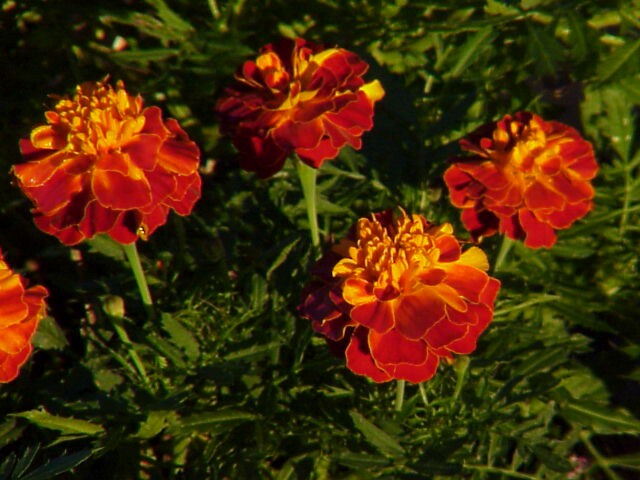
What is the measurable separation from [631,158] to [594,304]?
45 cm

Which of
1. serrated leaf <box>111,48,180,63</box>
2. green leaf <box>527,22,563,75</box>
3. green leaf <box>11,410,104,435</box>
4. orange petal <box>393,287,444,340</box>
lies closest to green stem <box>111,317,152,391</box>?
green leaf <box>11,410,104,435</box>

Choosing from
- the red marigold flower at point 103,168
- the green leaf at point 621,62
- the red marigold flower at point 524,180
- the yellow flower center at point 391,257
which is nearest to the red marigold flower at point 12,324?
the red marigold flower at point 103,168

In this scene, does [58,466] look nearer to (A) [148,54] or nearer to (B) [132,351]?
(B) [132,351]

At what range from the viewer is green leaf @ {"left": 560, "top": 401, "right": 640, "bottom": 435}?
1.53 meters

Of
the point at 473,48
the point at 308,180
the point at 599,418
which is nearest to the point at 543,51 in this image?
the point at 473,48

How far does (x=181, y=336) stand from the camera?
4.88 ft

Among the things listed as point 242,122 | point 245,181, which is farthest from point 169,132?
point 245,181

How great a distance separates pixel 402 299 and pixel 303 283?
472 mm

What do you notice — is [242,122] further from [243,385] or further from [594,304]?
[594,304]

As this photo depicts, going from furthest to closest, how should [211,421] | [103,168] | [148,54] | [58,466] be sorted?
[148,54]
[211,421]
[103,168]
[58,466]

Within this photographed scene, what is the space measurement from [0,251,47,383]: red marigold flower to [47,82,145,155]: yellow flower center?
0.20 metres

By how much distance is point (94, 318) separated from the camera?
65.3 inches

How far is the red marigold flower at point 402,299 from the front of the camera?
1123mm

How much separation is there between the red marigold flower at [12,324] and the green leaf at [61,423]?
3.9 inches
